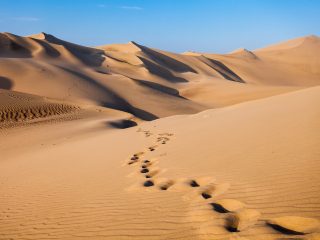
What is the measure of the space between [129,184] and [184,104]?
73.7 feet

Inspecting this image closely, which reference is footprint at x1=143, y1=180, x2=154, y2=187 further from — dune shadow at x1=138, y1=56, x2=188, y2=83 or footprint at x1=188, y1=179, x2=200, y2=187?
dune shadow at x1=138, y1=56, x2=188, y2=83

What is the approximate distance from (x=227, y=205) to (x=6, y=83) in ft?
78.0

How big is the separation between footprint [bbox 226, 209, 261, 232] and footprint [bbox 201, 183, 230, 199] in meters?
0.64

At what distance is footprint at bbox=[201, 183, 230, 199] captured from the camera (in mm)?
3959

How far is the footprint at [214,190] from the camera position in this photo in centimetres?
396

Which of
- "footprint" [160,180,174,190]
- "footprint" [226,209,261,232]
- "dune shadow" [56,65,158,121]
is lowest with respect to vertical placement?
"footprint" [226,209,261,232]

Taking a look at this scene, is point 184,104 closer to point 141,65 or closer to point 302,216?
point 141,65

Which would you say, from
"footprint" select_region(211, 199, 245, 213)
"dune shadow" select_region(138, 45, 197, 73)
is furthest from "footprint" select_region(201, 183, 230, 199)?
"dune shadow" select_region(138, 45, 197, 73)

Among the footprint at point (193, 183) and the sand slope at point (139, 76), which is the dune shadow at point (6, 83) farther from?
the footprint at point (193, 183)

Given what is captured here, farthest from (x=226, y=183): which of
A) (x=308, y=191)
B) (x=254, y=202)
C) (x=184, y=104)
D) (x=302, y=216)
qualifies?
(x=184, y=104)

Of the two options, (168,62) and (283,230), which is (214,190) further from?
(168,62)

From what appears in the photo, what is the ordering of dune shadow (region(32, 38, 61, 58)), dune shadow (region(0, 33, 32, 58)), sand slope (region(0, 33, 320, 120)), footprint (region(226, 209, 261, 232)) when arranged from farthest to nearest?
dune shadow (region(32, 38, 61, 58)) < dune shadow (region(0, 33, 32, 58)) < sand slope (region(0, 33, 320, 120)) < footprint (region(226, 209, 261, 232))

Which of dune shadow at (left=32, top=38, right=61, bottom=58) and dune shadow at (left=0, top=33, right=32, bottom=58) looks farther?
dune shadow at (left=32, top=38, right=61, bottom=58)

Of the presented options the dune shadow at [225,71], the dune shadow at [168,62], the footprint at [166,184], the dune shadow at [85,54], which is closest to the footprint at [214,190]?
the footprint at [166,184]
